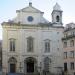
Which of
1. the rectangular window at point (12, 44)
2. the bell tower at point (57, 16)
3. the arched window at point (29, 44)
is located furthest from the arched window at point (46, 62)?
the bell tower at point (57, 16)

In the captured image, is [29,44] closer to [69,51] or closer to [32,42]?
[32,42]

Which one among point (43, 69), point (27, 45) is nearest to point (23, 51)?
point (27, 45)

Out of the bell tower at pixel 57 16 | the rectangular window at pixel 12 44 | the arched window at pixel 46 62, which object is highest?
the bell tower at pixel 57 16

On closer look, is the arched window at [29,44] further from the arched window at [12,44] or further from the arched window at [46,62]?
the arched window at [46,62]

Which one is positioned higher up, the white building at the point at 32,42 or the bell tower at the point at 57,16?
the bell tower at the point at 57,16

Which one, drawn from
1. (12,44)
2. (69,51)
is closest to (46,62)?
(12,44)

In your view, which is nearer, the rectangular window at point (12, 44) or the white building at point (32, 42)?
the white building at point (32, 42)

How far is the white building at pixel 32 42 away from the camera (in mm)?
47938

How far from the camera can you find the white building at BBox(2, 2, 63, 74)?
47938 millimetres

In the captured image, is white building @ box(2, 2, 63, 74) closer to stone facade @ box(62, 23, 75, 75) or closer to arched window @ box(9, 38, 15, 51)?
arched window @ box(9, 38, 15, 51)

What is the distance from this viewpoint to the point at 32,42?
49.1m

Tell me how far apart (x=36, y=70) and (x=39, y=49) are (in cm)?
369

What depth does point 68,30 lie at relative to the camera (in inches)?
2379

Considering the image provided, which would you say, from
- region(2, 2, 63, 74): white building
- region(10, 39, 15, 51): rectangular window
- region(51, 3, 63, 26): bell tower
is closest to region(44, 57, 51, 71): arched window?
region(2, 2, 63, 74): white building
